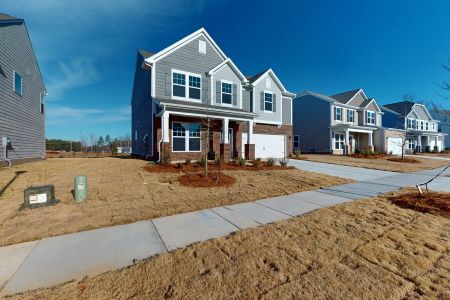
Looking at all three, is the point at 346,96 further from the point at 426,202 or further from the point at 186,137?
the point at 426,202

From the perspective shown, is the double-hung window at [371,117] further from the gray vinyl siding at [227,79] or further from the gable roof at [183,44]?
the gable roof at [183,44]

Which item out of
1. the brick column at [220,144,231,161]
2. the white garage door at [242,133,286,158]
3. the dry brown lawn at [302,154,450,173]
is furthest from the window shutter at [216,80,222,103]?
the dry brown lawn at [302,154,450,173]

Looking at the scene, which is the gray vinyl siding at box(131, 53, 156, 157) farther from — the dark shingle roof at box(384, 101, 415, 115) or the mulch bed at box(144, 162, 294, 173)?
the dark shingle roof at box(384, 101, 415, 115)

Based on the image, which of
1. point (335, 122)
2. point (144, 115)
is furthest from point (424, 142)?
point (144, 115)

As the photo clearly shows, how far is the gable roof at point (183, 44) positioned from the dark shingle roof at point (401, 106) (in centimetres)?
3560

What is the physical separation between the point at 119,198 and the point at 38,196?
6.14ft

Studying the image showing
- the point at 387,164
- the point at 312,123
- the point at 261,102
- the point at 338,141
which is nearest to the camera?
the point at 387,164

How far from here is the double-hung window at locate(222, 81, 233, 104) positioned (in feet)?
54.7

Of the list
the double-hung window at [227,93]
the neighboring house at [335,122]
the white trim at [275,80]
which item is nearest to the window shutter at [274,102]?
the white trim at [275,80]

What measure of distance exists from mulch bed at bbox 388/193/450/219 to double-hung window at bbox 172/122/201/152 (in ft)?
36.3

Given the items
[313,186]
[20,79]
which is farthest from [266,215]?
[20,79]

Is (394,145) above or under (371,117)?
under

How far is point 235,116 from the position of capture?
14.8m

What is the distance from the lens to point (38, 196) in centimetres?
555
